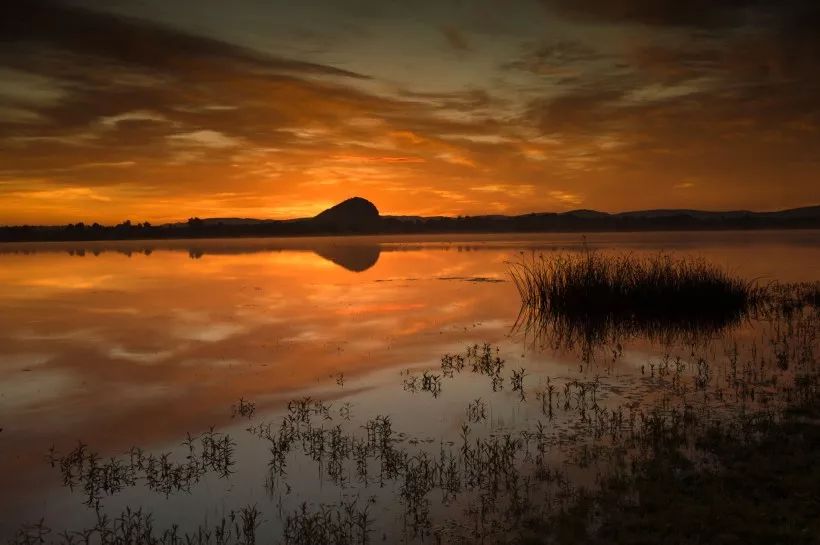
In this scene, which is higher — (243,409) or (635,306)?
(635,306)

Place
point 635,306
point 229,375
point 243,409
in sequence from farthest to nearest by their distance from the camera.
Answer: point 635,306 → point 229,375 → point 243,409

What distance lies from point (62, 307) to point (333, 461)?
24.1 metres

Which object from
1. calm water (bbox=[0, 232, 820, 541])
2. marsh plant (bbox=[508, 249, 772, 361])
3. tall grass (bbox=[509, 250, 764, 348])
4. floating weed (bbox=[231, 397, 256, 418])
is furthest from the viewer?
tall grass (bbox=[509, 250, 764, 348])

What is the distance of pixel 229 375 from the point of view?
14445 mm

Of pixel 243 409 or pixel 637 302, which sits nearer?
pixel 243 409

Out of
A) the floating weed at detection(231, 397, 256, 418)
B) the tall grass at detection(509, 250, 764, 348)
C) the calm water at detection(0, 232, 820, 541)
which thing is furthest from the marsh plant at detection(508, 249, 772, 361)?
the floating weed at detection(231, 397, 256, 418)

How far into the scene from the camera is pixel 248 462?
900 cm

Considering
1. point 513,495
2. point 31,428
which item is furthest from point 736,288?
point 31,428

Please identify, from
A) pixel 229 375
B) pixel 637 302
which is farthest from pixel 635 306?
pixel 229 375

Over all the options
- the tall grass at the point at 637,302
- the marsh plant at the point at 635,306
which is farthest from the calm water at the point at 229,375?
the tall grass at the point at 637,302

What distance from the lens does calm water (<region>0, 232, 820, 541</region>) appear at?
8023 millimetres

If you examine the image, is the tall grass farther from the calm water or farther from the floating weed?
the floating weed

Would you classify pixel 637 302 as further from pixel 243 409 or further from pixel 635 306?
pixel 243 409

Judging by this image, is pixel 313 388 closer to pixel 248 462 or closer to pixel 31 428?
pixel 248 462
